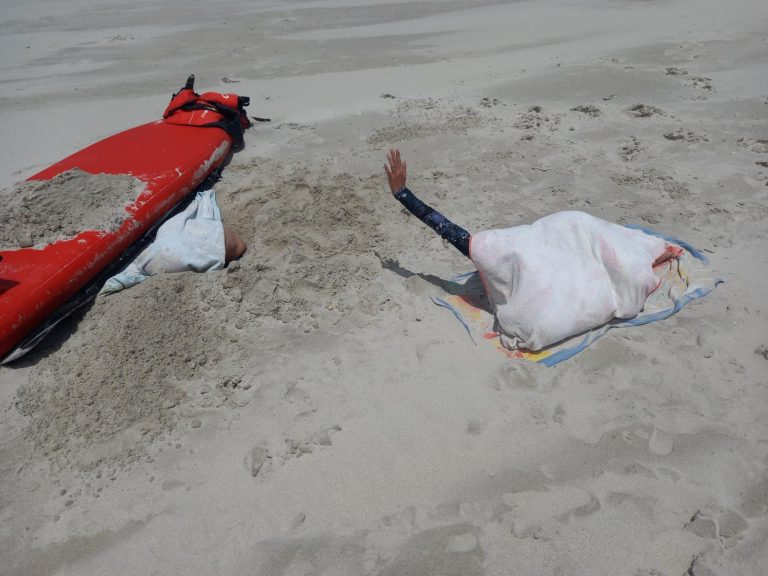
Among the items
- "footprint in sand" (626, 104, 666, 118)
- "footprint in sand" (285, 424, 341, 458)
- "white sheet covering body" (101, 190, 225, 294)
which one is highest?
"footprint in sand" (626, 104, 666, 118)

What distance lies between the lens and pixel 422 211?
Result: 9.89 feet

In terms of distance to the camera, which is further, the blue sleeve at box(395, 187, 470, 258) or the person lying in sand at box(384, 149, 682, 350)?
the blue sleeve at box(395, 187, 470, 258)

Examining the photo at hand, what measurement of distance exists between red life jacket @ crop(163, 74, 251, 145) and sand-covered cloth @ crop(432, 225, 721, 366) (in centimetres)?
280

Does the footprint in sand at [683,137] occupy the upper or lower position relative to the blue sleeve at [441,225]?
upper

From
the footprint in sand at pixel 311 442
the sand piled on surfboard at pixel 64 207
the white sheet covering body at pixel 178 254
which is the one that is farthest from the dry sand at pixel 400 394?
the sand piled on surfboard at pixel 64 207

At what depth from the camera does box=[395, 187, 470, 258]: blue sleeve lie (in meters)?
2.91

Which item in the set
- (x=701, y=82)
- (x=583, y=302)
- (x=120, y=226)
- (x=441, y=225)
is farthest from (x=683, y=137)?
(x=120, y=226)

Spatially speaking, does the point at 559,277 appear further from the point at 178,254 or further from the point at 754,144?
the point at 754,144

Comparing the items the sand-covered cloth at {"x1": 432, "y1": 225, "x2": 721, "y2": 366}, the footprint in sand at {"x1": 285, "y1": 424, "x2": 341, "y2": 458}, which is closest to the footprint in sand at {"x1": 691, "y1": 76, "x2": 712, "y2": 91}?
the sand-covered cloth at {"x1": 432, "y1": 225, "x2": 721, "y2": 366}

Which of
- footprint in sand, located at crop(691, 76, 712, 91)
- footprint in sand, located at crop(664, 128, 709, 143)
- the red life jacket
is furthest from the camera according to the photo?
footprint in sand, located at crop(691, 76, 712, 91)

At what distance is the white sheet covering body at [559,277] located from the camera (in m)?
2.69

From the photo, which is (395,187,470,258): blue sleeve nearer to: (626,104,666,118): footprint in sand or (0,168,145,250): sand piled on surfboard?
(0,168,145,250): sand piled on surfboard

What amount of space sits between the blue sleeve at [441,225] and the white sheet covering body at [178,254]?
50.2 inches

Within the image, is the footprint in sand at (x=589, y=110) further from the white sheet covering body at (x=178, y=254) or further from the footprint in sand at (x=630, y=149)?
the white sheet covering body at (x=178, y=254)
